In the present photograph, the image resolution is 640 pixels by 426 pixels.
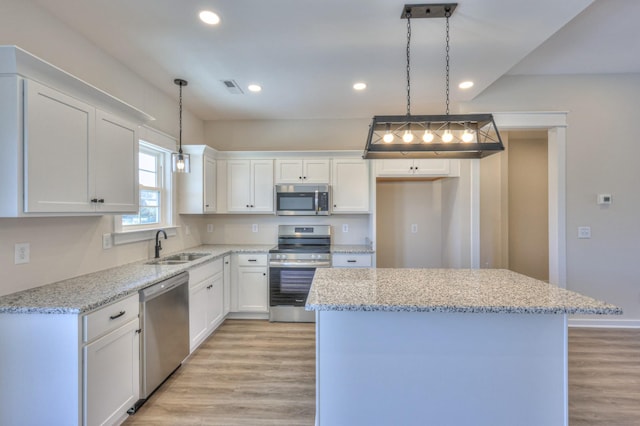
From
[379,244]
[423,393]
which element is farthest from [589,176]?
[423,393]

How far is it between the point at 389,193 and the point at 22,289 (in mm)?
4140

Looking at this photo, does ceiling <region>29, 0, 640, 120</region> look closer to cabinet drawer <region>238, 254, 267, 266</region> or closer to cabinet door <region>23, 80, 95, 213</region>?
cabinet door <region>23, 80, 95, 213</region>

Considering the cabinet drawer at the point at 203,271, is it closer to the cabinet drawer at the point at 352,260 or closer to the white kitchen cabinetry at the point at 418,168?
the cabinet drawer at the point at 352,260

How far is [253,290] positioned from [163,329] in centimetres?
154

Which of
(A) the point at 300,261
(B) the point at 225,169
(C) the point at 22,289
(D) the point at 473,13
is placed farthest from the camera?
(B) the point at 225,169

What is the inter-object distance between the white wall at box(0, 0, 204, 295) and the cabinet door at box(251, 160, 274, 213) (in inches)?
59.2

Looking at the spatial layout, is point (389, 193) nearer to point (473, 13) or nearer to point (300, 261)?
point (300, 261)

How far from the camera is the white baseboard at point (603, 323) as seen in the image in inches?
137

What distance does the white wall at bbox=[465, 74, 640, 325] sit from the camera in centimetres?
347

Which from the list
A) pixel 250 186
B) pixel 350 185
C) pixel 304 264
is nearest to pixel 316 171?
pixel 350 185

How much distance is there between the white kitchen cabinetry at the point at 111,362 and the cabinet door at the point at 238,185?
2248 millimetres

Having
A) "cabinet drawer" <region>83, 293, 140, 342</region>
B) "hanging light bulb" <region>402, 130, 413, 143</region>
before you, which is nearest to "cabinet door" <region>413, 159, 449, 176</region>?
"hanging light bulb" <region>402, 130, 413, 143</region>

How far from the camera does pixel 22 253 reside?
6.13 feet

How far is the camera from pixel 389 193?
466cm
